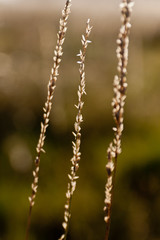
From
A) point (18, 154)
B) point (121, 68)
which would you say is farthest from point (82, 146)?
point (121, 68)

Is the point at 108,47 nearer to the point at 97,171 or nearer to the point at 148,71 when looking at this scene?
the point at 148,71

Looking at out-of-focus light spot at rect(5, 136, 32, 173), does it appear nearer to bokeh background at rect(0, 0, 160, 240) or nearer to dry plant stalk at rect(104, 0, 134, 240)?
bokeh background at rect(0, 0, 160, 240)

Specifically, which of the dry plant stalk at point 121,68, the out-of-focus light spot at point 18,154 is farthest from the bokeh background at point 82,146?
the dry plant stalk at point 121,68

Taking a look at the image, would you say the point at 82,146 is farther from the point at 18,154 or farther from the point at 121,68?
the point at 121,68

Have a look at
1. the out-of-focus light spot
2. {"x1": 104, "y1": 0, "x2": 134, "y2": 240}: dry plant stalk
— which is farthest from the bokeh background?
{"x1": 104, "y1": 0, "x2": 134, "y2": 240}: dry plant stalk

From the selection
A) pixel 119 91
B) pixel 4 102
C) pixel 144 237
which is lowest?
pixel 144 237

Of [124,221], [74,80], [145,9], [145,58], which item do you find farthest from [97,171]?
[145,9]

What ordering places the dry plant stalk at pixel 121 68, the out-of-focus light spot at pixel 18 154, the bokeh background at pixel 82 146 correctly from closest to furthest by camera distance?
the dry plant stalk at pixel 121 68
the bokeh background at pixel 82 146
the out-of-focus light spot at pixel 18 154

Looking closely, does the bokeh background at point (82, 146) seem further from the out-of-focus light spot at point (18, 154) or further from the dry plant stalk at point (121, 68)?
the dry plant stalk at point (121, 68)

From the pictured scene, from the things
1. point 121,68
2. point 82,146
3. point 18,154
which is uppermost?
point 121,68
